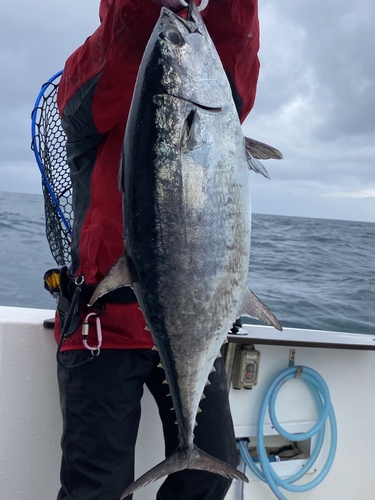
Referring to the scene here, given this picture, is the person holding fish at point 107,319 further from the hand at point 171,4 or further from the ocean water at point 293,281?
the ocean water at point 293,281

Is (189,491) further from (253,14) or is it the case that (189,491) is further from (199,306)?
(253,14)

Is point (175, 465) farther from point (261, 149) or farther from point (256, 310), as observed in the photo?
point (261, 149)

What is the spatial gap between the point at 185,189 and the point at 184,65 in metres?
0.40

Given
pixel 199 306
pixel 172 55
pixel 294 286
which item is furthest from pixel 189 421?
pixel 294 286

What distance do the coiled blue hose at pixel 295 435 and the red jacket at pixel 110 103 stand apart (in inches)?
53.7

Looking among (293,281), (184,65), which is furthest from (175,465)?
(293,281)

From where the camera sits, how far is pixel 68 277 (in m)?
2.18

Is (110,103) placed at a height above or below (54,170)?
above

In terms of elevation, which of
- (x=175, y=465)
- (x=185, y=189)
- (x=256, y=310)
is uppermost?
(x=185, y=189)

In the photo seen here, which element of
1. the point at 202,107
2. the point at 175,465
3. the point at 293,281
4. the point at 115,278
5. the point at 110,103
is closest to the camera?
the point at 202,107

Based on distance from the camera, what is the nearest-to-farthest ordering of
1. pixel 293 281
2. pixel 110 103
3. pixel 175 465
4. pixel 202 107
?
pixel 202 107, pixel 175 465, pixel 110 103, pixel 293 281

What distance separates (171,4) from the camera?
5.19 feet

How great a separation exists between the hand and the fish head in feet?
0.43

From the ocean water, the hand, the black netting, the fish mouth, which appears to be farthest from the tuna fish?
the ocean water
